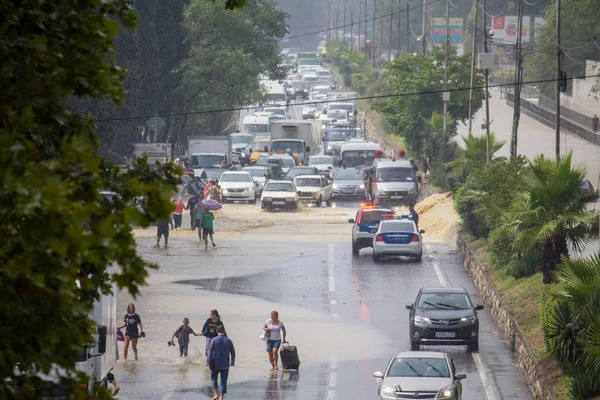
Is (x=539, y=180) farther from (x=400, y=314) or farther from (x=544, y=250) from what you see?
(x=400, y=314)

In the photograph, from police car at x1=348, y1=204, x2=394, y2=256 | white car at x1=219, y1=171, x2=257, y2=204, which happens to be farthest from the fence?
police car at x1=348, y1=204, x2=394, y2=256

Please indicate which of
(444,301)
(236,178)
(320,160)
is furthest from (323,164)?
(444,301)

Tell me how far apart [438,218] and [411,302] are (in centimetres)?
1593

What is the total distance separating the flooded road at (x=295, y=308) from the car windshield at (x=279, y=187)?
302cm

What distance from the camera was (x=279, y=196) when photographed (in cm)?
4938

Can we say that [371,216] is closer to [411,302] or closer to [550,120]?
[411,302]

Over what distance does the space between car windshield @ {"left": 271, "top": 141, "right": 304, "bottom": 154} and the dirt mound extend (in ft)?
55.9

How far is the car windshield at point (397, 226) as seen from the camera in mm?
36469

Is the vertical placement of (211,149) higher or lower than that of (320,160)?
higher

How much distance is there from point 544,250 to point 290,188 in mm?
23765

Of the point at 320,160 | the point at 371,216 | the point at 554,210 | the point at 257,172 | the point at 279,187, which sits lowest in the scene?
the point at 371,216

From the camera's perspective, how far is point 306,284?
33219 millimetres

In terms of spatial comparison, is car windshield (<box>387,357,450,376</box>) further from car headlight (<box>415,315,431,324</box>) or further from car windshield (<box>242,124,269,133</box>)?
car windshield (<box>242,124,269,133</box>)

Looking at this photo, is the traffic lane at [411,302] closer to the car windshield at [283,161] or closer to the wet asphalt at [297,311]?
the wet asphalt at [297,311]
